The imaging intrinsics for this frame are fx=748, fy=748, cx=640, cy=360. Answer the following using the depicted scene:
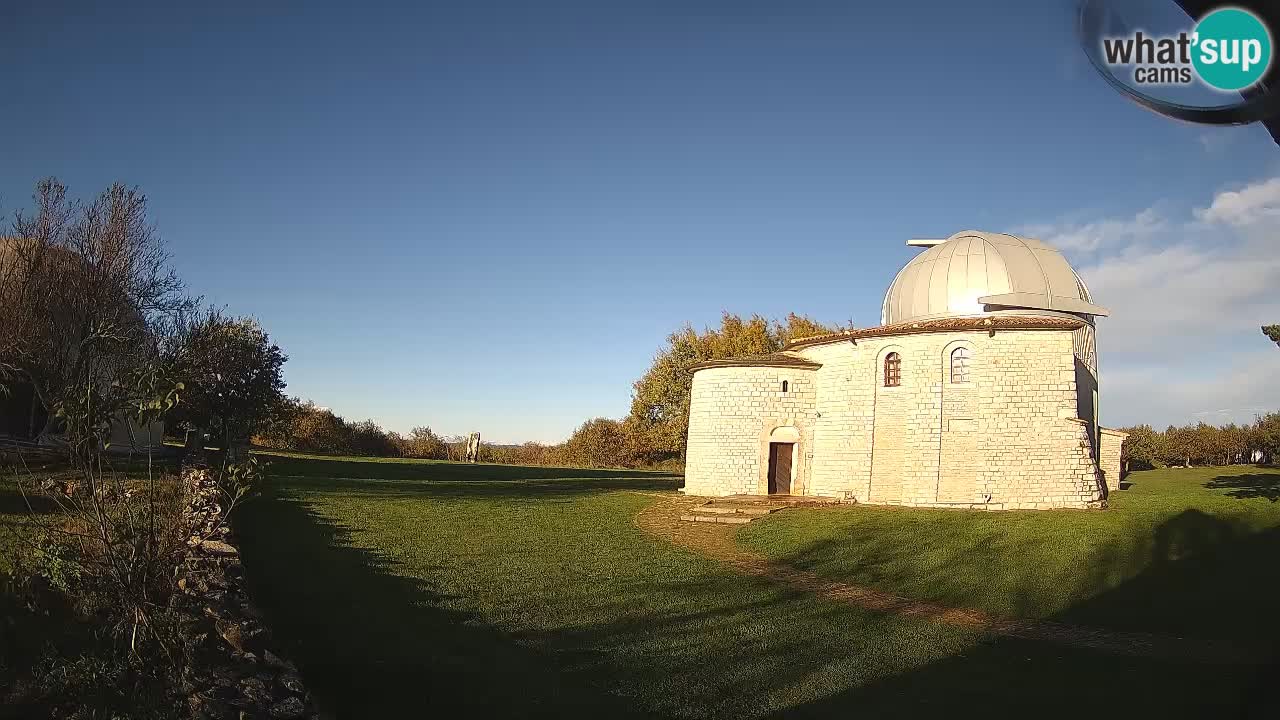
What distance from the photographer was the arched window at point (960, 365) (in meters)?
21.9

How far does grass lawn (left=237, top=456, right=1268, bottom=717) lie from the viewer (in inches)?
255

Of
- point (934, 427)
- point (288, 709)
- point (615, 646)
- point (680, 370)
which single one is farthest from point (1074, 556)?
point (680, 370)

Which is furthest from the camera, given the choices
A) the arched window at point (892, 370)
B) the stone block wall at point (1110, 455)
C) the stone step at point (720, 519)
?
the stone block wall at point (1110, 455)

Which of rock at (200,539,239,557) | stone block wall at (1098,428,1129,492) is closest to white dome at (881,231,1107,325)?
stone block wall at (1098,428,1129,492)

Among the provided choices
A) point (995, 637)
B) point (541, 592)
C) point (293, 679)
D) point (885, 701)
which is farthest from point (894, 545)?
point (293, 679)

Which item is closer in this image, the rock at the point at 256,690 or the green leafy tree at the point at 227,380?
the rock at the point at 256,690

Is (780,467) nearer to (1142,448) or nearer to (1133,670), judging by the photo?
(1133,670)

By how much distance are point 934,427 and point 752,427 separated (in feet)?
20.0

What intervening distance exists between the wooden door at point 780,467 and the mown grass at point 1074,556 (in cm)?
534

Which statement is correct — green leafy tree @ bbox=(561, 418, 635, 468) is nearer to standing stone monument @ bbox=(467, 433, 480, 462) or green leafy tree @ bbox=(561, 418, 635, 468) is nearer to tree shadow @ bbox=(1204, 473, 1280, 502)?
standing stone monument @ bbox=(467, 433, 480, 462)

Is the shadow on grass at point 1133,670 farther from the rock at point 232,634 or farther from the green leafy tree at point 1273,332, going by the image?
the green leafy tree at point 1273,332

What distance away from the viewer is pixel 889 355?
23422mm

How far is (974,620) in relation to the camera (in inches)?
415

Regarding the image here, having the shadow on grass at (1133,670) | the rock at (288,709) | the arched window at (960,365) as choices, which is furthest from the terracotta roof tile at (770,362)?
the rock at (288,709)
